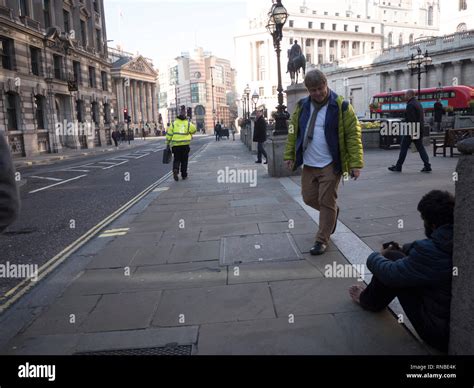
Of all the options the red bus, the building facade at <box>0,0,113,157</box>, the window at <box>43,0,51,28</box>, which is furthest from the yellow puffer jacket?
the window at <box>43,0,51,28</box>

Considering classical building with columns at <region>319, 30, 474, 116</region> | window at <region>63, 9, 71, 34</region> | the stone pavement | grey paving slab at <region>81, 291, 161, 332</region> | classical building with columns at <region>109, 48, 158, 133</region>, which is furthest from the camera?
classical building with columns at <region>109, 48, 158, 133</region>

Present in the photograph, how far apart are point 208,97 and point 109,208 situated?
13833 centimetres

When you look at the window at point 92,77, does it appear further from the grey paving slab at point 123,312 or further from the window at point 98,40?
the grey paving slab at point 123,312

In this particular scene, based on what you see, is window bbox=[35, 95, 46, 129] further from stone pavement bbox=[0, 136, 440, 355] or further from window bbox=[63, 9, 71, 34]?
stone pavement bbox=[0, 136, 440, 355]

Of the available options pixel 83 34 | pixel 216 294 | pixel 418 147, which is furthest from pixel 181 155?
pixel 83 34

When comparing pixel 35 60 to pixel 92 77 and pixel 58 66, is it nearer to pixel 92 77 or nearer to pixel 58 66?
pixel 58 66

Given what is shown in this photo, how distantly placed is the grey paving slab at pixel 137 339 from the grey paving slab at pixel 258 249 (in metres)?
1.48

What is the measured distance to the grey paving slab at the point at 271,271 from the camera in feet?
12.6

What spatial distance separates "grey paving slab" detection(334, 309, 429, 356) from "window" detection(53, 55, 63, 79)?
35248 mm

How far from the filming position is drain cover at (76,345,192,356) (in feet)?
8.72

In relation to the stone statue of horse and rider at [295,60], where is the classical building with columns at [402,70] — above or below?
above

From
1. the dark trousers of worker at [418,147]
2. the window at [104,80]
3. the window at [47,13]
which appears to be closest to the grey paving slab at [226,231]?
the dark trousers of worker at [418,147]

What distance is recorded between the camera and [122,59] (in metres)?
82.9

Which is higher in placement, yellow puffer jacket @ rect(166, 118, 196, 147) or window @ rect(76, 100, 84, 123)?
window @ rect(76, 100, 84, 123)
